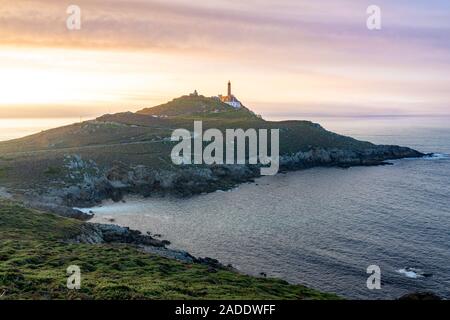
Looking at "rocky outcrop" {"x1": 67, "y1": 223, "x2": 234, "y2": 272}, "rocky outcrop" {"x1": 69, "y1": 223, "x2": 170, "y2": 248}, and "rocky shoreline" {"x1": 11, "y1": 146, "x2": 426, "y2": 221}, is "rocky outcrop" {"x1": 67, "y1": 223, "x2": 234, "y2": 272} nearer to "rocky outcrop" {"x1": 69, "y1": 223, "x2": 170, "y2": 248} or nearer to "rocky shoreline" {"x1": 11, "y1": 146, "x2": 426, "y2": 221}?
"rocky outcrop" {"x1": 69, "y1": 223, "x2": 170, "y2": 248}

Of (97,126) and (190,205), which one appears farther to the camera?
(97,126)

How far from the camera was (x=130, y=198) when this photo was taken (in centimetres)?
10569

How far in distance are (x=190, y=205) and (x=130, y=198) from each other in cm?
1763

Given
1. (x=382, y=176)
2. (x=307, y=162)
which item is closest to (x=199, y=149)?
(x=307, y=162)

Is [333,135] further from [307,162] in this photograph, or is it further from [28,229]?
[28,229]

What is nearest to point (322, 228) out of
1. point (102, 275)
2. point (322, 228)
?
point (322, 228)

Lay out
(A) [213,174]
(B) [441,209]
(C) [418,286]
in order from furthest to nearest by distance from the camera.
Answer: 1. (A) [213,174]
2. (B) [441,209]
3. (C) [418,286]

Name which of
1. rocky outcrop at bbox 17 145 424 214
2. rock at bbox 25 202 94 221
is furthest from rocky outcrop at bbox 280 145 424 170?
rock at bbox 25 202 94 221

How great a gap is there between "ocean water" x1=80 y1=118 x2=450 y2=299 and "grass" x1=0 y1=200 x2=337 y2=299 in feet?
50.8

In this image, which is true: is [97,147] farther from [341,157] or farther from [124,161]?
[341,157]

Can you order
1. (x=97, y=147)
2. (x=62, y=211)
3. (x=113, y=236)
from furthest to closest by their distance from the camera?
(x=97, y=147) → (x=62, y=211) → (x=113, y=236)

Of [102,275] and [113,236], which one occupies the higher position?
[102,275]

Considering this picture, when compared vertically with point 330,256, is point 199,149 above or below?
above

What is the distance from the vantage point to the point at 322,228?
77.7 metres
